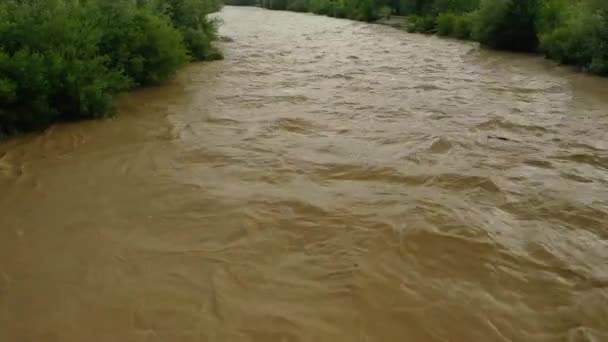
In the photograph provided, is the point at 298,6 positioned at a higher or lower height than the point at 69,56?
higher

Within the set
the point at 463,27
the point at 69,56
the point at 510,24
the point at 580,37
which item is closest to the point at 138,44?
the point at 69,56

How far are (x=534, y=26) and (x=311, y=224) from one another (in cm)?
1425

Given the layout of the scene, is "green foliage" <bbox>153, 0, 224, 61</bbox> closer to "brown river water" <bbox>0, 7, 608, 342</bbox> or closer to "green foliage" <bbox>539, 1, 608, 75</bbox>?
"brown river water" <bbox>0, 7, 608, 342</bbox>

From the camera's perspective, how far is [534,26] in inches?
627

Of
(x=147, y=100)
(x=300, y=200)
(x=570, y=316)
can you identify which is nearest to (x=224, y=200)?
(x=300, y=200)

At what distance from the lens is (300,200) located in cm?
512

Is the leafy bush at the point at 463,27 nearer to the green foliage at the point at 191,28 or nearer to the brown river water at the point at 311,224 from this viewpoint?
the green foliage at the point at 191,28

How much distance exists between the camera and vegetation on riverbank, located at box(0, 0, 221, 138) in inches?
277

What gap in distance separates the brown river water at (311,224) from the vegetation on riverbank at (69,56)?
0.39 meters

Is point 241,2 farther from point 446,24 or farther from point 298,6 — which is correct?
point 446,24

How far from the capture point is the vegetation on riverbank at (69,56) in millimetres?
7035

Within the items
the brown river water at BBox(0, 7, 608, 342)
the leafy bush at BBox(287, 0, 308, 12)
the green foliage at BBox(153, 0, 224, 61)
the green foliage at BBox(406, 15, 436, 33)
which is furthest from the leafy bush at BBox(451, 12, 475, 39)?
the leafy bush at BBox(287, 0, 308, 12)

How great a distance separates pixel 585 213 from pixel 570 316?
175 cm

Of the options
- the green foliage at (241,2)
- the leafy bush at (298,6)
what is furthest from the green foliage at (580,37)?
the green foliage at (241,2)
